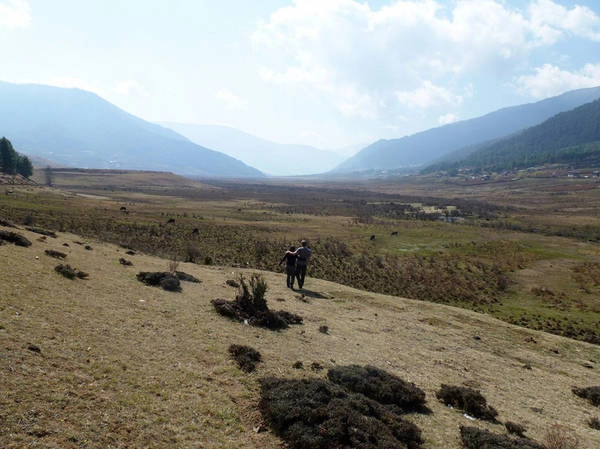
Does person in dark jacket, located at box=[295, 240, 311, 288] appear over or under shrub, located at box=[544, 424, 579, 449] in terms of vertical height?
over

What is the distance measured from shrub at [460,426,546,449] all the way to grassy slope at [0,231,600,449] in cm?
40

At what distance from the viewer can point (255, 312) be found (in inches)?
659

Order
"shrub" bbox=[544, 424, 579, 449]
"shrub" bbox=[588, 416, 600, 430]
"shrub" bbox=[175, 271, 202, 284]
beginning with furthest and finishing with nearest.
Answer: "shrub" bbox=[175, 271, 202, 284]
"shrub" bbox=[588, 416, 600, 430]
"shrub" bbox=[544, 424, 579, 449]

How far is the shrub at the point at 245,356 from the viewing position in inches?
447

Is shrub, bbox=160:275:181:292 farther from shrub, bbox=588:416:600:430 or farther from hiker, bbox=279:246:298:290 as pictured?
shrub, bbox=588:416:600:430

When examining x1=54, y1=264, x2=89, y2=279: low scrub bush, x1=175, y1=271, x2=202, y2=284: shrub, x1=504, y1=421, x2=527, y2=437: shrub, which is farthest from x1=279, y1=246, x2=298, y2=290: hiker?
x1=504, y1=421, x2=527, y2=437: shrub

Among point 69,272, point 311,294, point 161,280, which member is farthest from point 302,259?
point 69,272

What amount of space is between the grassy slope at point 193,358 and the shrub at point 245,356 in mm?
309

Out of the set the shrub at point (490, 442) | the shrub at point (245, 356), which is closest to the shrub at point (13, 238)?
the shrub at point (245, 356)

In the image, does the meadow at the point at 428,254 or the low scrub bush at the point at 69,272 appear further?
the meadow at the point at 428,254

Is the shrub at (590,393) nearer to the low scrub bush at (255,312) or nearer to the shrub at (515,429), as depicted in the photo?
the shrub at (515,429)

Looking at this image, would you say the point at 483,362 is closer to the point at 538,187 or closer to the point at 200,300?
the point at 200,300

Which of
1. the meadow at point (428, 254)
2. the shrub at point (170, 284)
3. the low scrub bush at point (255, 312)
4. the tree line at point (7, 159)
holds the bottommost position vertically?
the meadow at point (428, 254)

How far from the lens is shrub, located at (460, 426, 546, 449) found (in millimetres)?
8805
